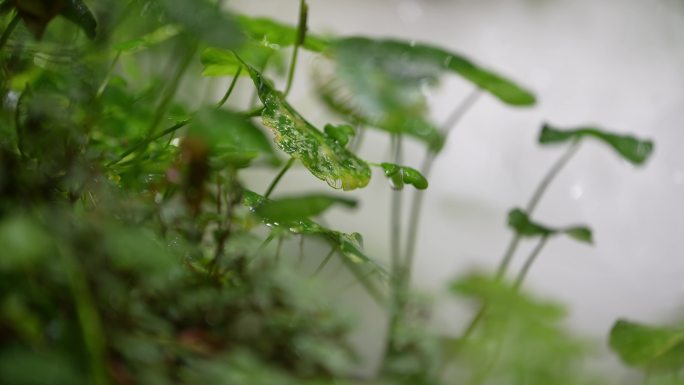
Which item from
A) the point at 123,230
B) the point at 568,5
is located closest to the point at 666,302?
the point at 568,5

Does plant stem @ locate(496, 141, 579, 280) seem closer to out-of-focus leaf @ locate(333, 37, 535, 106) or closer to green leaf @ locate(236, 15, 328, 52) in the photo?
out-of-focus leaf @ locate(333, 37, 535, 106)

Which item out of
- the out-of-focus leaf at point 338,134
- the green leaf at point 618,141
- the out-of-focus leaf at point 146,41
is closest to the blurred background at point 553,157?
the green leaf at point 618,141

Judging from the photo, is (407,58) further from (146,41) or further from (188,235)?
(188,235)

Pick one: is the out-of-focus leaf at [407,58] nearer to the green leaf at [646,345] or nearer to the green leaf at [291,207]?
the green leaf at [291,207]

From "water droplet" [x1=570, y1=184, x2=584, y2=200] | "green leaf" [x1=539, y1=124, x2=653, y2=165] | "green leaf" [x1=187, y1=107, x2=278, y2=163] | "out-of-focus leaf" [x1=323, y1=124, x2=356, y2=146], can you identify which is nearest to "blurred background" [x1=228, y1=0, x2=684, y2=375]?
"water droplet" [x1=570, y1=184, x2=584, y2=200]

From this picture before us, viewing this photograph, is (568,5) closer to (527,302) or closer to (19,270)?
(527,302)

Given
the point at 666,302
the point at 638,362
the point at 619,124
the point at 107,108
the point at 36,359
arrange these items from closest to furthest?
1. the point at 36,359
2. the point at 107,108
3. the point at 638,362
4. the point at 666,302
5. the point at 619,124
